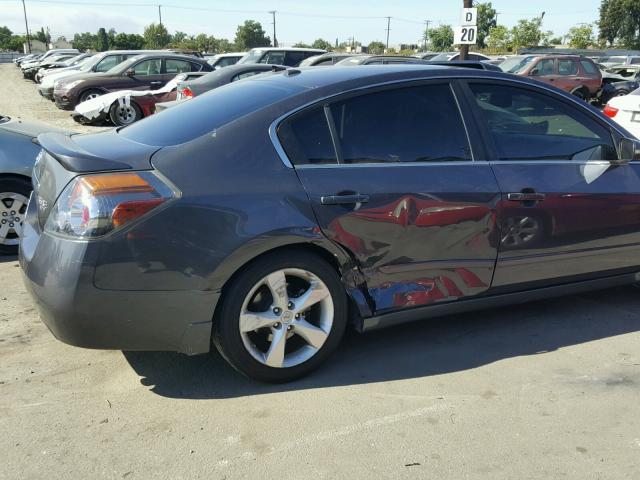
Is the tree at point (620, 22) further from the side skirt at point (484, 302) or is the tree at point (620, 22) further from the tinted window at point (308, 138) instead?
the tinted window at point (308, 138)

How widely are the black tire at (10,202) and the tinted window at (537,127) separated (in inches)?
153

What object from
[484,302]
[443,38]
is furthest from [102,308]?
[443,38]

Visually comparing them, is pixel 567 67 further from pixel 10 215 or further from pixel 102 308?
pixel 102 308

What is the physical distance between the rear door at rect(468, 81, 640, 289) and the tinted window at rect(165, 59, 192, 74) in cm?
1368

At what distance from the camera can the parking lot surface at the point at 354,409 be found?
8.93 feet

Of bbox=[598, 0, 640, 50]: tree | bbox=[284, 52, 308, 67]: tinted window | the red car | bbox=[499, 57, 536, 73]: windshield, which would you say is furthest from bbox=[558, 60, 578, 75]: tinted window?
bbox=[598, 0, 640, 50]: tree

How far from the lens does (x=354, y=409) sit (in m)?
3.15

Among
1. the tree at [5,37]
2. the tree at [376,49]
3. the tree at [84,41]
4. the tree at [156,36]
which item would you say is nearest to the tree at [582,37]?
the tree at [376,49]

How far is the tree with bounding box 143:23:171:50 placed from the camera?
101425 mm

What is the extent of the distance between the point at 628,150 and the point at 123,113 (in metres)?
11.9

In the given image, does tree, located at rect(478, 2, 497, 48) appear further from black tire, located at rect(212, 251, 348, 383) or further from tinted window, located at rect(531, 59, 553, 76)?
black tire, located at rect(212, 251, 348, 383)

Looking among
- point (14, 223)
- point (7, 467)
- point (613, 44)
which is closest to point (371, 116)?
point (7, 467)

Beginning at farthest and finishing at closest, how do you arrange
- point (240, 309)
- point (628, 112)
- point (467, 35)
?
point (467, 35), point (628, 112), point (240, 309)

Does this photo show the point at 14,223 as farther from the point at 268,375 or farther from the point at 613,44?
the point at 613,44
